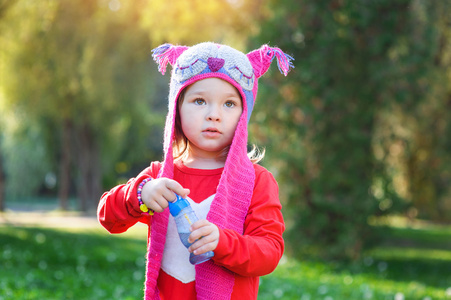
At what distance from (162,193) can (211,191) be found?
30 centimetres

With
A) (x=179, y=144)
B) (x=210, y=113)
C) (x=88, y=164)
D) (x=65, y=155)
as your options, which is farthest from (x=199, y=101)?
(x=65, y=155)

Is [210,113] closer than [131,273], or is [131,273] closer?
[210,113]

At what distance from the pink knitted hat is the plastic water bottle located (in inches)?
5.7

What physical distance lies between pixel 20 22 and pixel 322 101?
6.64 metres

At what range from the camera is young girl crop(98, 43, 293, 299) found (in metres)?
2.00

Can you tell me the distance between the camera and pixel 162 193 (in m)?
1.89

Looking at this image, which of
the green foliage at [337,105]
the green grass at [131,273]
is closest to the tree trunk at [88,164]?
the green grass at [131,273]

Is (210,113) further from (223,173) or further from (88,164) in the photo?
(88,164)

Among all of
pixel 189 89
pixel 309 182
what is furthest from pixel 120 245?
pixel 189 89

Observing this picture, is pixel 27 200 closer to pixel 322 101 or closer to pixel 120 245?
pixel 120 245

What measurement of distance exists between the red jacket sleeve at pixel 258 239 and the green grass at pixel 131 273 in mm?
3629

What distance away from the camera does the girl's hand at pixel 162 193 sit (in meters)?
1.88

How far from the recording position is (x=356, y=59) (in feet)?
28.0

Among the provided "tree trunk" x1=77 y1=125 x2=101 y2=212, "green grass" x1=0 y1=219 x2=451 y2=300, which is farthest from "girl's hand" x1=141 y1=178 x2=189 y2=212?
"tree trunk" x1=77 y1=125 x2=101 y2=212
